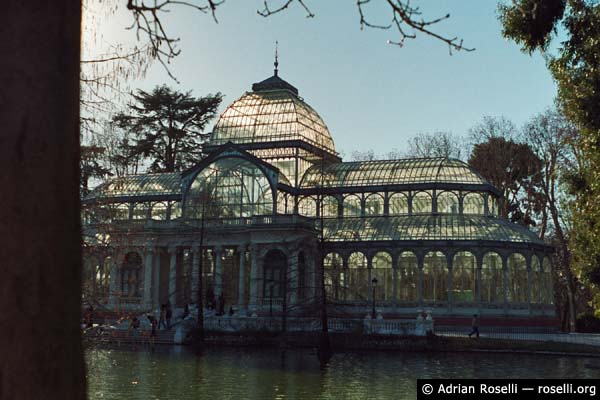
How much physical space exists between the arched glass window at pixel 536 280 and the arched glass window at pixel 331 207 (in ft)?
45.5

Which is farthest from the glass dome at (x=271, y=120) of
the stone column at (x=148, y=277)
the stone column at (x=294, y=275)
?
the stone column at (x=148, y=277)

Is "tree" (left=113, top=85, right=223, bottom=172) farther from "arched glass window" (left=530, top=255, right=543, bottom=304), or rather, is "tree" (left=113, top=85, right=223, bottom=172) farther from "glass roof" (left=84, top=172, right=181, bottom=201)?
"arched glass window" (left=530, top=255, right=543, bottom=304)

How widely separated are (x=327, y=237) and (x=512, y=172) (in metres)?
19.7

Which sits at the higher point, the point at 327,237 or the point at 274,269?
the point at 327,237

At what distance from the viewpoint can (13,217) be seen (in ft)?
11.3

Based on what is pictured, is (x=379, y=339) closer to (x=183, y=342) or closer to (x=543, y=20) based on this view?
(x=183, y=342)

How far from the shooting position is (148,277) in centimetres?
4888

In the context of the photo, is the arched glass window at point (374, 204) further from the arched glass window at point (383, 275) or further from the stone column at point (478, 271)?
the stone column at point (478, 271)

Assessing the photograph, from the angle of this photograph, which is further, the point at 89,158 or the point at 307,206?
the point at 307,206

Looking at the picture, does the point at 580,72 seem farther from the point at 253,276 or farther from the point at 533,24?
the point at 253,276

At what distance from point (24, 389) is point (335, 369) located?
22.6 metres

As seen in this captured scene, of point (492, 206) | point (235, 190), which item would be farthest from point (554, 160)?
point (235, 190)

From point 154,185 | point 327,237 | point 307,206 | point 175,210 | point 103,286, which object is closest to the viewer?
point 103,286

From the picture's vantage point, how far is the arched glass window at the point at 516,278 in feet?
147
